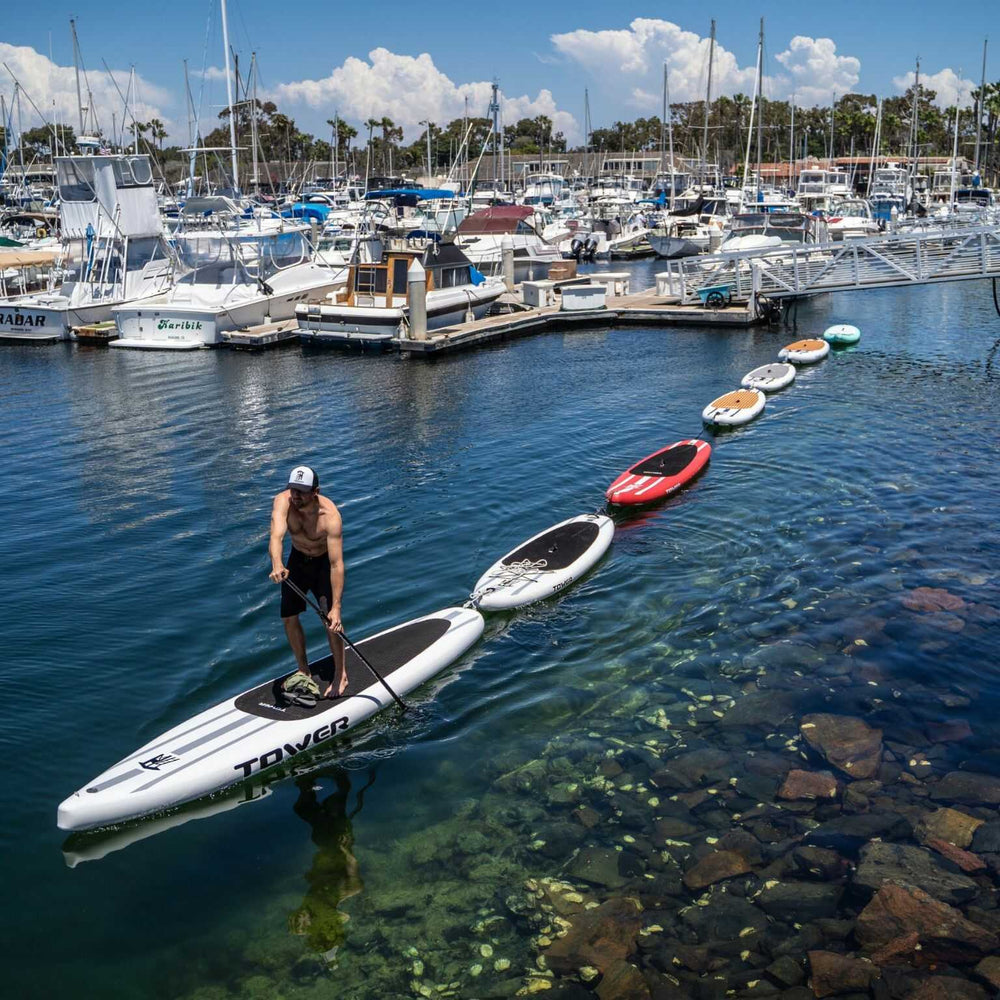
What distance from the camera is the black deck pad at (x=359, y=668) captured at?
32.5 ft

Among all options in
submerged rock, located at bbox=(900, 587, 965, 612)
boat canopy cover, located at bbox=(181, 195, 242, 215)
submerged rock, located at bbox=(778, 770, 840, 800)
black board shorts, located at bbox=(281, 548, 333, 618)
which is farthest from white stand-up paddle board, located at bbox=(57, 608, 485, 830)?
boat canopy cover, located at bbox=(181, 195, 242, 215)

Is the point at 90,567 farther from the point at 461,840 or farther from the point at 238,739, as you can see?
the point at 461,840

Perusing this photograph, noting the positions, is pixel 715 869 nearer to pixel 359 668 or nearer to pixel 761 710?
pixel 761 710

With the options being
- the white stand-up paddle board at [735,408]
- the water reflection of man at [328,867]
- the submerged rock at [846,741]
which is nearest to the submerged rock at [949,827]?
the submerged rock at [846,741]

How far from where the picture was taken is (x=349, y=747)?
10.0 m

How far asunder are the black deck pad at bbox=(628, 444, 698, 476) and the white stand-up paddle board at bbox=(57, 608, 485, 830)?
711 centimetres

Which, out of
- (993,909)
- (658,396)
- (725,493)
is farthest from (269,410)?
(993,909)

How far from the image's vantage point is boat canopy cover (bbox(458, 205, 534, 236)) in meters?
50.3

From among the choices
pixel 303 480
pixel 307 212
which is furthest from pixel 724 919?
pixel 307 212

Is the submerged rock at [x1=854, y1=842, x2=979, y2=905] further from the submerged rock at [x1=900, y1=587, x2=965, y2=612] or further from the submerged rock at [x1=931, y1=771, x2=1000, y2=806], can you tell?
the submerged rock at [x1=900, y1=587, x2=965, y2=612]

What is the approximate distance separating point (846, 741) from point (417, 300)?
23.7m

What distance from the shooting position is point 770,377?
25.9 m

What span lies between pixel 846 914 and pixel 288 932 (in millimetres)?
4209

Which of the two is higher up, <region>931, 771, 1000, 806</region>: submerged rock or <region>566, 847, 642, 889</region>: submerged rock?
<region>931, 771, 1000, 806</region>: submerged rock
